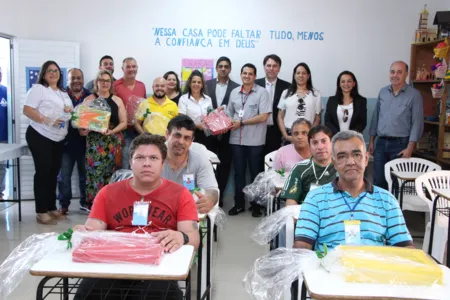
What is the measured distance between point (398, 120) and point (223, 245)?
2.56 meters

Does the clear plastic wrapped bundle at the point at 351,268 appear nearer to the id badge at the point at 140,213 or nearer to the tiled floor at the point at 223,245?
the id badge at the point at 140,213

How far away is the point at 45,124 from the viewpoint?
468 cm

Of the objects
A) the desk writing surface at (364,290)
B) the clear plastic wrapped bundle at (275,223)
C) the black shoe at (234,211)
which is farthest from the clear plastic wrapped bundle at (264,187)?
the desk writing surface at (364,290)

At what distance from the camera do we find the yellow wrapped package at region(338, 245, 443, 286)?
5.15 ft

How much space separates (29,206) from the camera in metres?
5.65

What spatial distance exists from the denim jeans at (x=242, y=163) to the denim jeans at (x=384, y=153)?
4.65 feet

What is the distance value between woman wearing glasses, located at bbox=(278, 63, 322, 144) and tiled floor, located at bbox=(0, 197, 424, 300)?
1283 mm

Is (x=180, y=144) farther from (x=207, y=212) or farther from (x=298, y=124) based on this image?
(x=298, y=124)

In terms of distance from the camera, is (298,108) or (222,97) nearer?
(298,108)

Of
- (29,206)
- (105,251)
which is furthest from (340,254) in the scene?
(29,206)

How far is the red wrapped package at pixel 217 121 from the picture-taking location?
5.02m

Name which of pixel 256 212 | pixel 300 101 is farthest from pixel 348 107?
pixel 256 212

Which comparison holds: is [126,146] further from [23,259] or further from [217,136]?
[23,259]

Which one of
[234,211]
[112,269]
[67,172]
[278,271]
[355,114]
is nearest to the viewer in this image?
[112,269]
